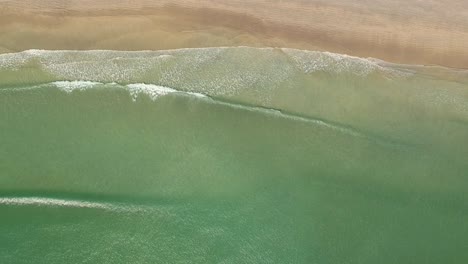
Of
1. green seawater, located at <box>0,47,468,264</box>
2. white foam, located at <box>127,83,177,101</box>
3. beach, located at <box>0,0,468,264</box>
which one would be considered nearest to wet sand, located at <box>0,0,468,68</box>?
beach, located at <box>0,0,468,264</box>

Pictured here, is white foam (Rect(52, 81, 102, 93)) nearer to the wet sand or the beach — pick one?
the beach

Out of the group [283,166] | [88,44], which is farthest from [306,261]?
[88,44]

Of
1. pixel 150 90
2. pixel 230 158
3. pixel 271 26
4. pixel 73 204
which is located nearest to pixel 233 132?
pixel 230 158

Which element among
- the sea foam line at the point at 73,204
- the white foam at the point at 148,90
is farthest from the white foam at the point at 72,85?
the sea foam line at the point at 73,204

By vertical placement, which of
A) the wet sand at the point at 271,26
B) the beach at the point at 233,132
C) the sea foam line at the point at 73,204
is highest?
the wet sand at the point at 271,26

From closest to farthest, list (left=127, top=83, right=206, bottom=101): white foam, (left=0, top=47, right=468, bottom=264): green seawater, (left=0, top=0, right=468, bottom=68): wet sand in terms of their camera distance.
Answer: (left=0, top=47, right=468, bottom=264): green seawater < (left=127, top=83, right=206, bottom=101): white foam < (left=0, top=0, right=468, bottom=68): wet sand

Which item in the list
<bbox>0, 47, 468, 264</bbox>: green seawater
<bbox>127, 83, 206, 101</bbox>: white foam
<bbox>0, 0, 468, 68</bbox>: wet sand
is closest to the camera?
<bbox>0, 47, 468, 264</bbox>: green seawater

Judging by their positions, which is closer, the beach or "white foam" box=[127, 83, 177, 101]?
the beach

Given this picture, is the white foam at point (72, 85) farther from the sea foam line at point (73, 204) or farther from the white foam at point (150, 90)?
the sea foam line at point (73, 204)
